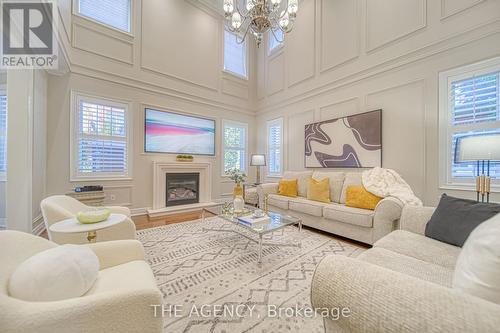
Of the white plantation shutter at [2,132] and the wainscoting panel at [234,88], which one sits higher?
the wainscoting panel at [234,88]

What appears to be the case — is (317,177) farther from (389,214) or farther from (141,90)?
(141,90)

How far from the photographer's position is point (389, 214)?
2.36 metres

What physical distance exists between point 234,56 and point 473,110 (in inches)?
203

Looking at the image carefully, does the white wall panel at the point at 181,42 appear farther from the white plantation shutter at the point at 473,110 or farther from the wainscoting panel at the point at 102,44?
the white plantation shutter at the point at 473,110

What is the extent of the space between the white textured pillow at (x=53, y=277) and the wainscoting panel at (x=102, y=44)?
13.9ft

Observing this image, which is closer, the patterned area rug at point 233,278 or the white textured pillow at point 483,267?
the white textured pillow at point 483,267

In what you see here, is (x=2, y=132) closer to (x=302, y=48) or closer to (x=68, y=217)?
(x=68, y=217)

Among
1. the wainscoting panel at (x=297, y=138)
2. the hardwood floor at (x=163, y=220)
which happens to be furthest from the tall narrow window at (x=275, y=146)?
the hardwood floor at (x=163, y=220)

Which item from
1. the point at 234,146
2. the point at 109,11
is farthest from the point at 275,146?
the point at 109,11

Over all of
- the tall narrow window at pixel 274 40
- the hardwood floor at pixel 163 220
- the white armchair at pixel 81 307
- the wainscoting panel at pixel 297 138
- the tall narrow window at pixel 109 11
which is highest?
the tall narrow window at pixel 274 40

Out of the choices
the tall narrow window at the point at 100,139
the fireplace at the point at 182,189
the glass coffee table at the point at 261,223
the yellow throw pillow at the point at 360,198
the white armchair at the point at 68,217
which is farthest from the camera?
the fireplace at the point at 182,189

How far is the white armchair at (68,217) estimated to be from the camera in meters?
1.66

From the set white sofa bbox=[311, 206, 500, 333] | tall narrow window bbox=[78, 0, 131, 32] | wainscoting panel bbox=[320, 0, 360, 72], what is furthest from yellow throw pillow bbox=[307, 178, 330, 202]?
tall narrow window bbox=[78, 0, 131, 32]

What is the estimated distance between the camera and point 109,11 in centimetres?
393
